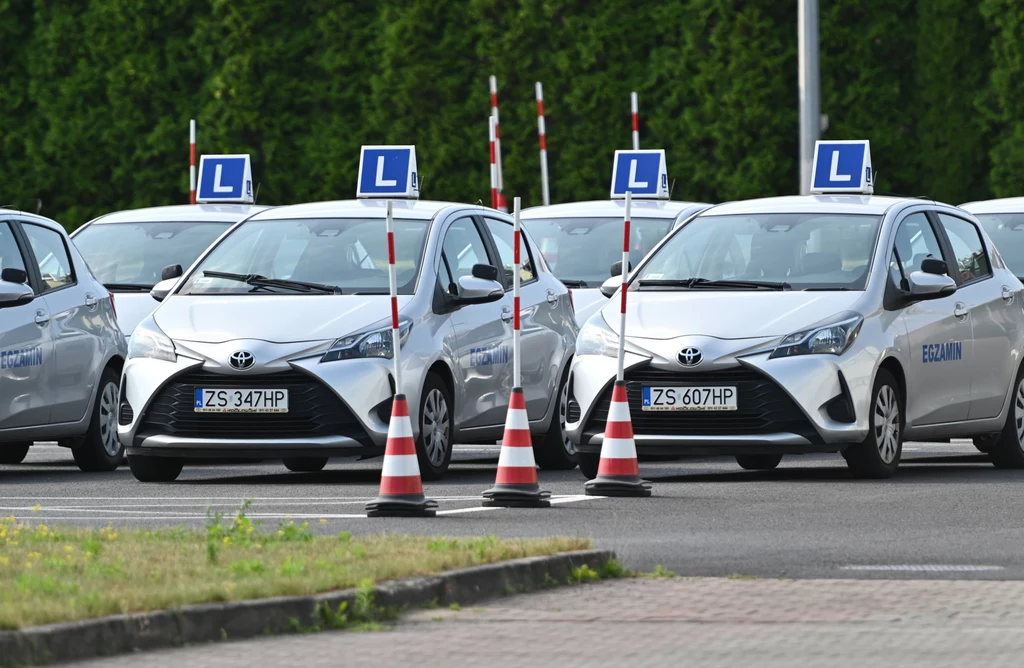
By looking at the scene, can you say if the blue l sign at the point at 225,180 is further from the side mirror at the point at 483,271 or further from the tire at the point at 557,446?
the side mirror at the point at 483,271

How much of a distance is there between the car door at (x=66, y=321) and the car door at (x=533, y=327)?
2673 millimetres

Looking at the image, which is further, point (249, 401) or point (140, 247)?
point (140, 247)

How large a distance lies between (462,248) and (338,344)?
184 centimetres

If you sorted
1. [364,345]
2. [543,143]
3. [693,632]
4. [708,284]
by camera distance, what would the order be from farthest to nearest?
[543,143] → [708,284] → [364,345] → [693,632]

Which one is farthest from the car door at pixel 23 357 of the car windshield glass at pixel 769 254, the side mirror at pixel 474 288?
the car windshield glass at pixel 769 254

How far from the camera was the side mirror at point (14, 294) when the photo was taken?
14922mm

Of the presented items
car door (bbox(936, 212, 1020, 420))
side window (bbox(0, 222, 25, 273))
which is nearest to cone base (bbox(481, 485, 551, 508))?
car door (bbox(936, 212, 1020, 420))

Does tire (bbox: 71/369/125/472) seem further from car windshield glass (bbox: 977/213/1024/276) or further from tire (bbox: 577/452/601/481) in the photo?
car windshield glass (bbox: 977/213/1024/276)

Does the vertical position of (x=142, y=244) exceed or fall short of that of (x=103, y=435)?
it exceeds it

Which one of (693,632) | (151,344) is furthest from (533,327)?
(693,632)

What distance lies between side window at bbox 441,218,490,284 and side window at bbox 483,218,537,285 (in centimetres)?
21

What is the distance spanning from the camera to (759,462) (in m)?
15.4

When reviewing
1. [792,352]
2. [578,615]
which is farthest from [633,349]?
→ [578,615]

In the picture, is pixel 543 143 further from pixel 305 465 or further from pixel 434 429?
pixel 434 429
